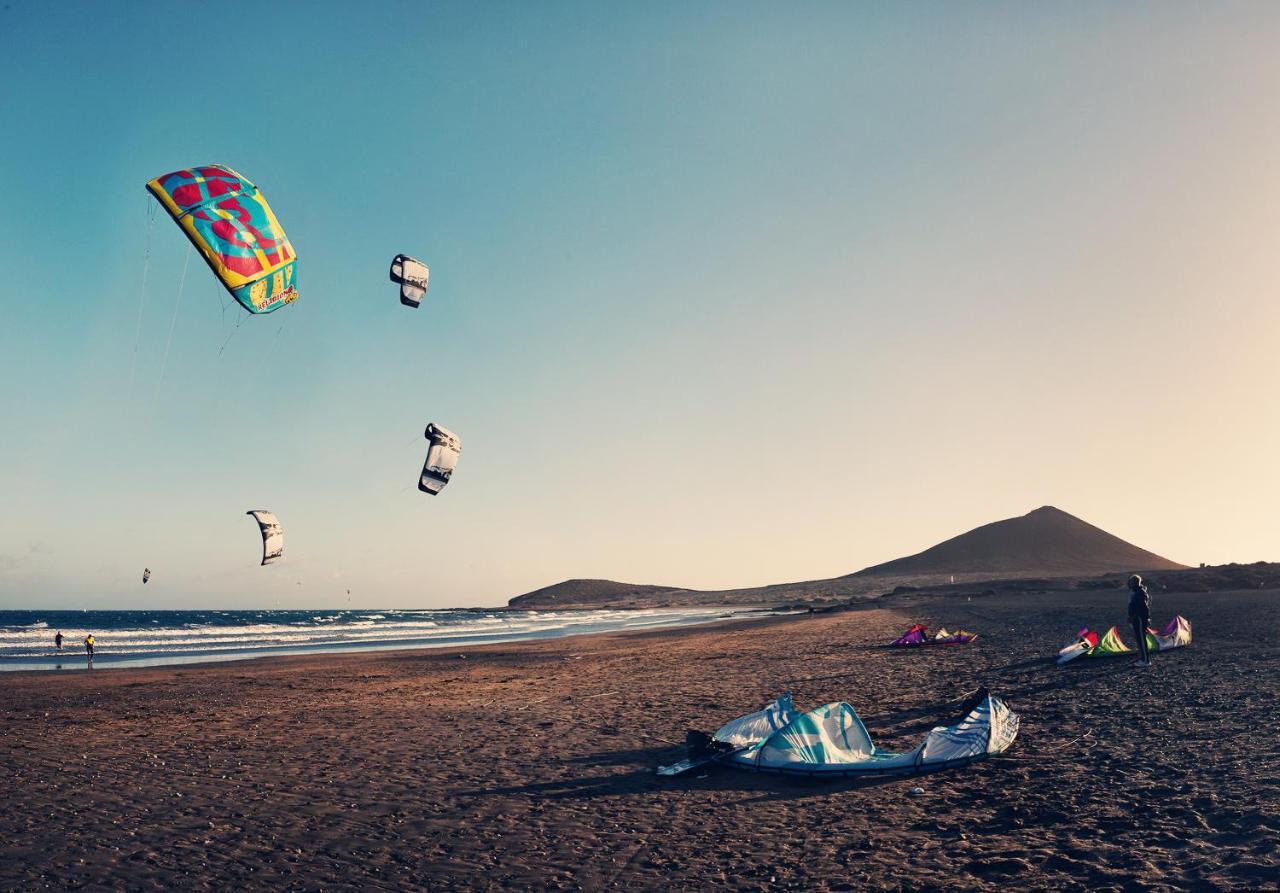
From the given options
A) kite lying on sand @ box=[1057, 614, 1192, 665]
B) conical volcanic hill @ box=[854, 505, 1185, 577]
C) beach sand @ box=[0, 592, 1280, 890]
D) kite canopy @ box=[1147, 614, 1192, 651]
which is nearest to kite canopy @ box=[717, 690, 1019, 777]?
beach sand @ box=[0, 592, 1280, 890]

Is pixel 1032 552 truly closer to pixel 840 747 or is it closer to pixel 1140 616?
pixel 1140 616

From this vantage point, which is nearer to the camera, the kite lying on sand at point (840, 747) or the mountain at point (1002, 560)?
the kite lying on sand at point (840, 747)

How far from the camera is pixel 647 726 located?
11.7m

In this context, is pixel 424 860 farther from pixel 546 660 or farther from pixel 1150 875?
pixel 546 660

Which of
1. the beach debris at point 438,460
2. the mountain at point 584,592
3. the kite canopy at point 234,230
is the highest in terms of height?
the kite canopy at point 234,230

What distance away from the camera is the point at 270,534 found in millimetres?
25172

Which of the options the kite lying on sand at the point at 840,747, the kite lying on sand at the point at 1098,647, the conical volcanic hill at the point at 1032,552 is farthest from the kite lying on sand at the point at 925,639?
the conical volcanic hill at the point at 1032,552

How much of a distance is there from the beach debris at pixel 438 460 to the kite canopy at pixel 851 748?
1370cm

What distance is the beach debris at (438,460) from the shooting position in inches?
819

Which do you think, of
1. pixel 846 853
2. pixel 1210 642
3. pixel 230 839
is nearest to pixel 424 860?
pixel 230 839

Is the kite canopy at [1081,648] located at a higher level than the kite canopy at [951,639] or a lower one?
higher

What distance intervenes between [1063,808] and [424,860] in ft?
18.0

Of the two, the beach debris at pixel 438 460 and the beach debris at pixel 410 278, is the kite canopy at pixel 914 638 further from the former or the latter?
the beach debris at pixel 410 278

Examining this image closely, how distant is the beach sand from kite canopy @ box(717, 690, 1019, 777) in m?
0.21
